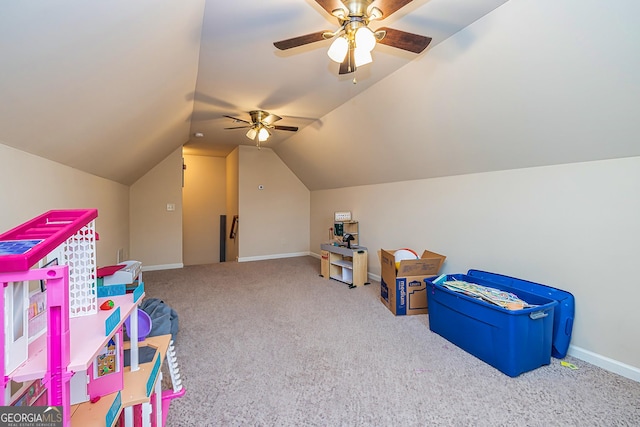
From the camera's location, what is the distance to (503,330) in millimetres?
2045

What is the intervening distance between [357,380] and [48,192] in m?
2.57

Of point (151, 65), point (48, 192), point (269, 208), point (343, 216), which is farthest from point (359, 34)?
point (269, 208)

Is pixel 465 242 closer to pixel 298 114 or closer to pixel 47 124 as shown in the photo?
pixel 298 114

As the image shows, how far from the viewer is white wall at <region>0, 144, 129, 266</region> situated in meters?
1.58

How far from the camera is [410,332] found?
2715 millimetres

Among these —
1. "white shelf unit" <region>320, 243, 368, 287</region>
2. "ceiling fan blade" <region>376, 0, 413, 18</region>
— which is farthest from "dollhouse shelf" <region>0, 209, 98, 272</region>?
"white shelf unit" <region>320, 243, 368, 287</region>

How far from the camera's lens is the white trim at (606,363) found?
198cm

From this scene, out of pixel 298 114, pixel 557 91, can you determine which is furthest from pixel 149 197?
pixel 557 91

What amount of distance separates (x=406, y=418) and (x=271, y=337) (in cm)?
138

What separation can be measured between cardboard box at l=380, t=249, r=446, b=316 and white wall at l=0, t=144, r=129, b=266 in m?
3.00

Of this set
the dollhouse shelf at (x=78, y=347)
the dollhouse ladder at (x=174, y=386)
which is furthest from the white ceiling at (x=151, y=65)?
the dollhouse ladder at (x=174, y=386)

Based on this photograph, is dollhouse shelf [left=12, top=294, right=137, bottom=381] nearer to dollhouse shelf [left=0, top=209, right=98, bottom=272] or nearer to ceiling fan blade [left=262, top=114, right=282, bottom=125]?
dollhouse shelf [left=0, top=209, right=98, bottom=272]

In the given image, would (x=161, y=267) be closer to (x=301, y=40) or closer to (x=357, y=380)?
(x=357, y=380)

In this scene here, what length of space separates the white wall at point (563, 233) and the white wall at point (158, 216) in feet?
14.7
